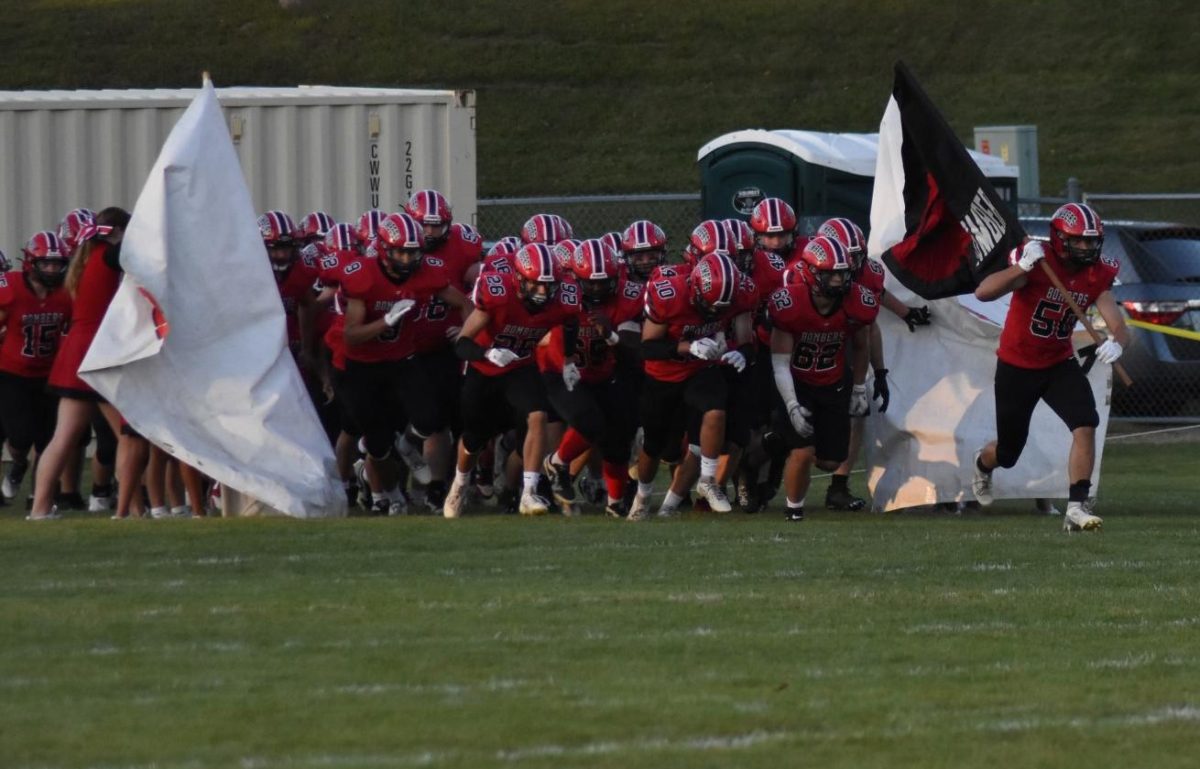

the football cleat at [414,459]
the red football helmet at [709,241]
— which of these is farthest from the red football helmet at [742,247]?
the football cleat at [414,459]

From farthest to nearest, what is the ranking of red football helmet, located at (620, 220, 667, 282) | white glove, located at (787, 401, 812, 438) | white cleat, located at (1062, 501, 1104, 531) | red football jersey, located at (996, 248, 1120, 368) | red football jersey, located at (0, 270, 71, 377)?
red football jersey, located at (0, 270, 71, 377) < red football helmet, located at (620, 220, 667, 282) < white glove, located at (787, 401, 812, 438) < red football jersey, located at (996, 248, 1120, 368) < white cleat, located at (1062, 501, 1104, 531)

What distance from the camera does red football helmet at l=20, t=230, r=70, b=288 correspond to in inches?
475

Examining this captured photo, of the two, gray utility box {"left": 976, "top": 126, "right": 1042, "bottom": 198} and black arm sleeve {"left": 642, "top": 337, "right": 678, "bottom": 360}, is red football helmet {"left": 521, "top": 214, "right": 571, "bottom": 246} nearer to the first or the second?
black arm sleeve {"left": 642, "top": 337, "right": 678, "bottom": 360}

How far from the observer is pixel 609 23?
3869cm

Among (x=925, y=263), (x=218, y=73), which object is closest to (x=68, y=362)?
(x=925, y=263)

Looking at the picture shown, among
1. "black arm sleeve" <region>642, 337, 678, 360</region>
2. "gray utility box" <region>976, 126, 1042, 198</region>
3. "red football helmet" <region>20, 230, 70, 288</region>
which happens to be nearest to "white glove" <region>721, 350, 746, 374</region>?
"black arm sleeve" <region>642, 337, 678, 360</region>

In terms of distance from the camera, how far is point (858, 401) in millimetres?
11828

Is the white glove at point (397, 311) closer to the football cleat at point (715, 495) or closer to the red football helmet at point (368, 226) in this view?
the red football helmet at point (368, 226)

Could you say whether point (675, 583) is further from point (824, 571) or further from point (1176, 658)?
→ point (1176, 658)

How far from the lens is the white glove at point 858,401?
11.8 meters

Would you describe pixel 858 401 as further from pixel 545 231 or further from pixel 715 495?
pixel 545 231

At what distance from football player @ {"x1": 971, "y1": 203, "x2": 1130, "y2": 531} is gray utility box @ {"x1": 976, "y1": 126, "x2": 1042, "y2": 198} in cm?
939

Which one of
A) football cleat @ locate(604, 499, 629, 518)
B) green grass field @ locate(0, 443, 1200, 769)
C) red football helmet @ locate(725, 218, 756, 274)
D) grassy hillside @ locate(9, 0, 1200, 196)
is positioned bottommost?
green grass field @ locate(0, 443, 1200, 769)

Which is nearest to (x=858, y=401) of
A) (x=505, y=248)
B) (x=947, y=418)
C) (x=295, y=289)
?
(x=947, y=418)
